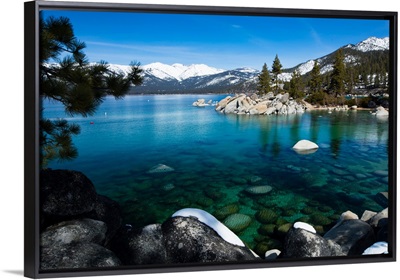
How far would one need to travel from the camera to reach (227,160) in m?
5.97

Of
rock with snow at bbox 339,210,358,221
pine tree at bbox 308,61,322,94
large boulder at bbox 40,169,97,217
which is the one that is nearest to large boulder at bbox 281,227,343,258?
rock with snow at bbox 339,210,358,221

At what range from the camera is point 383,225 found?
6172mm

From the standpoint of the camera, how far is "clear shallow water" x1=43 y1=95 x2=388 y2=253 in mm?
5715

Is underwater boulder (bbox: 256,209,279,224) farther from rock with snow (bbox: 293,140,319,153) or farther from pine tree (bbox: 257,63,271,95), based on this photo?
pine tree (bbox: 257,63,271,95)

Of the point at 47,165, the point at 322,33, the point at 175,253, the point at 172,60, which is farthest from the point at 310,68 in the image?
the point at 47,165

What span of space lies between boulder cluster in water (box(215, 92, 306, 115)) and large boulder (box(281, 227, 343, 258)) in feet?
4.35

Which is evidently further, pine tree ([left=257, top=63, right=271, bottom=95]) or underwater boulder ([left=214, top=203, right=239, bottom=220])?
pine tree ([left=257, top=63, right=271, bottom=95])

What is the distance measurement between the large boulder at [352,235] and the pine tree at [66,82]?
9.05 ft

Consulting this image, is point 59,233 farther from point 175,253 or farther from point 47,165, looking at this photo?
point 175,253

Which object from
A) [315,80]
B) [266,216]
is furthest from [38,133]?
[315,80]

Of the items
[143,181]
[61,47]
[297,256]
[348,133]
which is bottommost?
[297,256]

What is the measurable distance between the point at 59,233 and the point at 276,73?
2.87 metres

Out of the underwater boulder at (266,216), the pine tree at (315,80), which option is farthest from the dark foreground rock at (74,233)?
the pine tree at (315,80)

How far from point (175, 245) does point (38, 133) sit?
1.74 m
